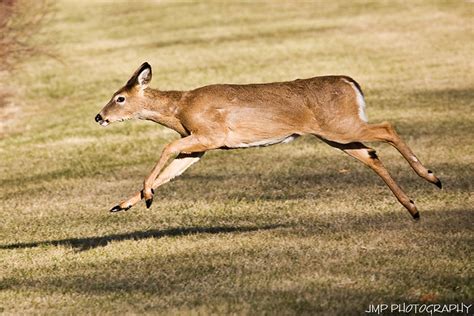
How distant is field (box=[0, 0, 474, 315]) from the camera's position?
28.6 feet

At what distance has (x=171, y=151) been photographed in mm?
10367

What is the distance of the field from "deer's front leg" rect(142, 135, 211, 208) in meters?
0.55

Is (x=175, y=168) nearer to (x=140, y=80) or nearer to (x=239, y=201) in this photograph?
(x=140, y=80)

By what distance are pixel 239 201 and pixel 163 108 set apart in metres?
2.37

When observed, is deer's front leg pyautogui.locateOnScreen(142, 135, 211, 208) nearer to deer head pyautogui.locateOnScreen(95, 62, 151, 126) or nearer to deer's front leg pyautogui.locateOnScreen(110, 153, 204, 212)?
deer's front leg pyautogui.locateOnScreen(110, 153, 204, 212)

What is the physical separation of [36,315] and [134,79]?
3122 mm

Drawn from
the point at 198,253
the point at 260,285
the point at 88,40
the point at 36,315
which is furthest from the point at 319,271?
the point at 88,40

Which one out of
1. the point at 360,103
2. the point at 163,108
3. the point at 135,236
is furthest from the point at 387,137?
the point at 135,236

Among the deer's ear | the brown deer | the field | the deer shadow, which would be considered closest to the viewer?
the field

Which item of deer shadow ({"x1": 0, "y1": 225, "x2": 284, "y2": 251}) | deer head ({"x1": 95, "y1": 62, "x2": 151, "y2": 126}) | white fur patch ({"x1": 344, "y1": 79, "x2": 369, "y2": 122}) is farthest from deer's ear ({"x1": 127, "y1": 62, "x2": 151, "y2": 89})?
white fur patch ({"x1": 344, "y1": 79, "x2": 369, "y2": 122})

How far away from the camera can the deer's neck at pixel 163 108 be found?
10.8m

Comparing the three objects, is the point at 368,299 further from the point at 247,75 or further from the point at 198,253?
the point at 247,75

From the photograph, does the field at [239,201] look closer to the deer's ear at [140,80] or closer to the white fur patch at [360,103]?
the white fur patch at [360,103]

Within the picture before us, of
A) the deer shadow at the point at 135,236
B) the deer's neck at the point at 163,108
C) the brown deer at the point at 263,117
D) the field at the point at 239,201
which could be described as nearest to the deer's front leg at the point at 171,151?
the brown deer at the point at 263,117
